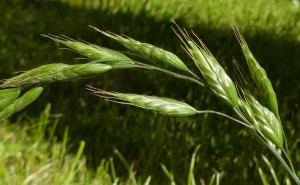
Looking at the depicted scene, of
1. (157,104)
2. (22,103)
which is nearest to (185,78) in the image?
(157,104)

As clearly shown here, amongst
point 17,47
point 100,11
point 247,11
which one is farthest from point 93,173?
point 247,11

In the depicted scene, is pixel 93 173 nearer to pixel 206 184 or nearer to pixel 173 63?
pixel 206 184

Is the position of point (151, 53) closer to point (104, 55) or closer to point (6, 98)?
point (104, 55)

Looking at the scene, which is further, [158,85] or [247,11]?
[247,11]

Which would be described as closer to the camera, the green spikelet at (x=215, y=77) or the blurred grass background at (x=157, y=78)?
the green spikelet at (x=215, y=77)

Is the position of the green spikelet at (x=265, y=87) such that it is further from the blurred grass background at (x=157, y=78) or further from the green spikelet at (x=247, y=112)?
the blurred grass background at (x=157, y=78)

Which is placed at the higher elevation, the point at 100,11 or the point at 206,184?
the point at 206,184

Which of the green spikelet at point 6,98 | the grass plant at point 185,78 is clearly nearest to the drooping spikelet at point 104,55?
the grass plant at point 185,78
